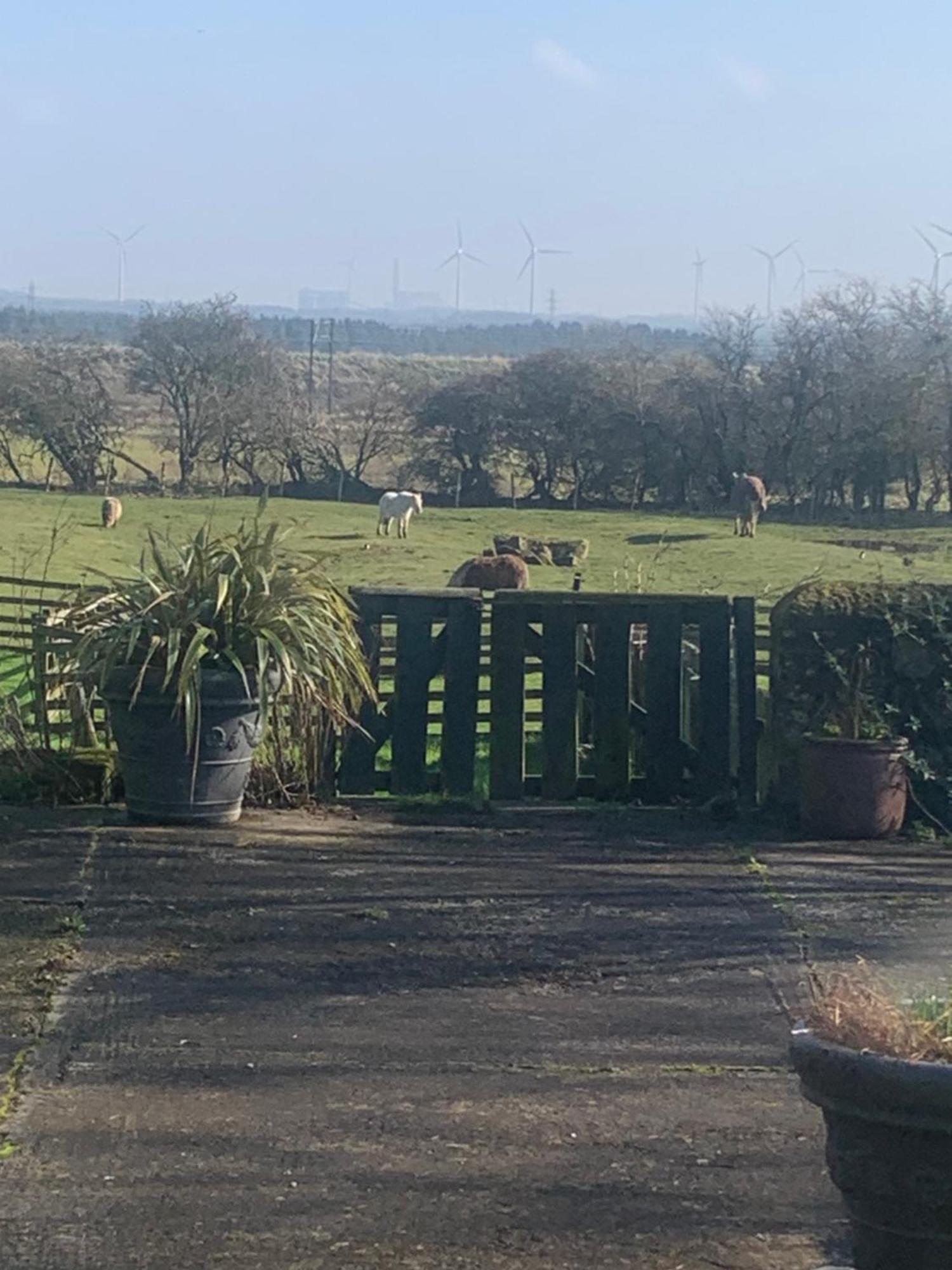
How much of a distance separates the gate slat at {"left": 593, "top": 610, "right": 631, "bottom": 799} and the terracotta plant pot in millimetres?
1105

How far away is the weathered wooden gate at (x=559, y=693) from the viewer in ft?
32.1

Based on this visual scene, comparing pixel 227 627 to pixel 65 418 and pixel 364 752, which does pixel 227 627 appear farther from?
pixel 65 418

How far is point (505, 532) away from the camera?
117 ft

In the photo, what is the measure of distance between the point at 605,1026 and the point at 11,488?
3819 cm

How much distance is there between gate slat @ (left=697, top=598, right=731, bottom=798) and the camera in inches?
385

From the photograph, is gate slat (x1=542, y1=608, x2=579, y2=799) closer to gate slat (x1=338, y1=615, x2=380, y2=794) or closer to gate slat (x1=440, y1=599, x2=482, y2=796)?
gate slat (x1=440, y1=599, x2=482, y2=796)

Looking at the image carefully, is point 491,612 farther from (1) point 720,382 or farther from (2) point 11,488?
(1) point 720,382

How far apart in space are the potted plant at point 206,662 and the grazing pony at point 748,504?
2559 centimetres

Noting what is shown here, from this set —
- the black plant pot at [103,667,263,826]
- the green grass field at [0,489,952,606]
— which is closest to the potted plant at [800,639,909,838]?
the black plant pot at [103,667,263,826]

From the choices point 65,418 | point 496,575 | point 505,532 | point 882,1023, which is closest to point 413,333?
point 65,418

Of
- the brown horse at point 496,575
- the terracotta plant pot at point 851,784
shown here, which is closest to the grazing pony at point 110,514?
the brown horse at point 496,575

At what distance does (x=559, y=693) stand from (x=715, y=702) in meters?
0.85

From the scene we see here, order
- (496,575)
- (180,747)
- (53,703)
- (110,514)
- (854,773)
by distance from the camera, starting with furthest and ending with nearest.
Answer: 1. (110,514)
2. (496,575)
3. (53,703)
4. (854,773)
5. (180,747)

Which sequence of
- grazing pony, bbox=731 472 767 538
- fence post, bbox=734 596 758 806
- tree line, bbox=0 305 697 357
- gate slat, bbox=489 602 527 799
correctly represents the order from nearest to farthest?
fence post, bbox=734 596 758 806 → gate slat, bbox=489 602 527 799 → grazing pony, bbox=731 472 767 538 → tree line, bbox=0 305 697 357
